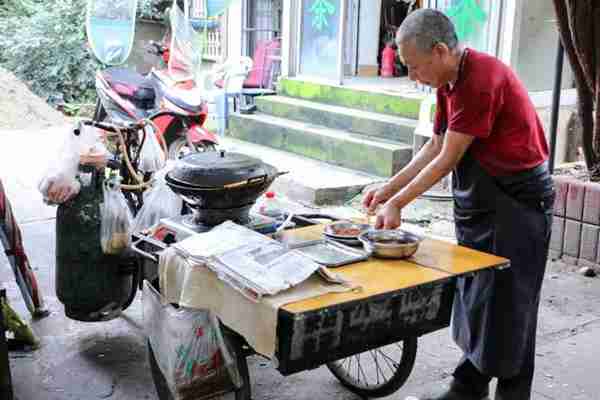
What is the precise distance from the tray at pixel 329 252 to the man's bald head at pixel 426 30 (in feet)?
2.90

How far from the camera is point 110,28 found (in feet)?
29.2

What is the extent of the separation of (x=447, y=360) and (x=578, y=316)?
1.19m

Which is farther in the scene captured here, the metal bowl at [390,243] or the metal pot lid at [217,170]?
the metal pot lid at [217,170]

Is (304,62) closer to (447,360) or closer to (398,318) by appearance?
(447,360)

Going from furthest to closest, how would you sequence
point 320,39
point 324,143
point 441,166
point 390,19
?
1. point 390,19
2. point 320,39
3. point 324,143
4. point 441,166

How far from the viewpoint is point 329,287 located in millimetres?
2529

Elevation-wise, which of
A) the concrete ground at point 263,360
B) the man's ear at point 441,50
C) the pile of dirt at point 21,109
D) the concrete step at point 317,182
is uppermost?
the man's ear at point 441,50

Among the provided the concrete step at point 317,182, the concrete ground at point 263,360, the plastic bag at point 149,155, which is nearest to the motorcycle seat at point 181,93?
the concrete step at point 317,182

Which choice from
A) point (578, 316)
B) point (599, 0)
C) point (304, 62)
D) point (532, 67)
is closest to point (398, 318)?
point (578, 316)

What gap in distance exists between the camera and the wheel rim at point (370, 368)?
3.79 m

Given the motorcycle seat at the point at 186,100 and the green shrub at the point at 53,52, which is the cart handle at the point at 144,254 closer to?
the motorcycle seat at the point at 186,100

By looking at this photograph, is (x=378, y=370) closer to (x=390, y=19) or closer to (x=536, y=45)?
(x=536, y=45)

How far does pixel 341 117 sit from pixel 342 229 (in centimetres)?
606

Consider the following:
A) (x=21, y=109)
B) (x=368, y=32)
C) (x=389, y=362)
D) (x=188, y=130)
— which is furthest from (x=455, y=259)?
(x=21, y=109)
